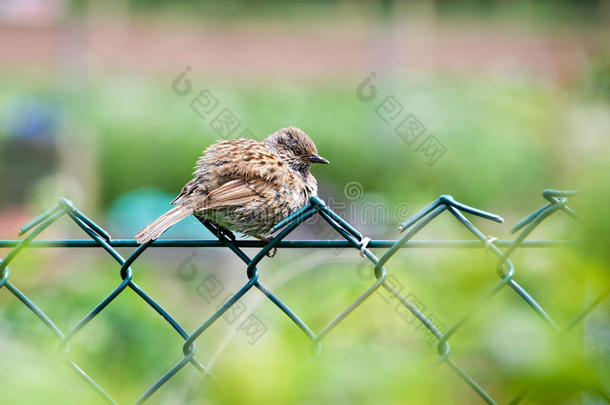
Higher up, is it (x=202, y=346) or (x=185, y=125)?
(x=185, y=125)

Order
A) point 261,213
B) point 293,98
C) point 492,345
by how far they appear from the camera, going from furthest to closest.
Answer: point 293,98
point 261,213
point 492,345

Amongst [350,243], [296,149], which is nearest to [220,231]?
[296,149]

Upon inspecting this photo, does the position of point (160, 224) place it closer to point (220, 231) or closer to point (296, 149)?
point (220, 231)

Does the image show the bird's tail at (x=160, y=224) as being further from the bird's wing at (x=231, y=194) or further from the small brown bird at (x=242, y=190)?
the bird's wing at (x=231, y=194)

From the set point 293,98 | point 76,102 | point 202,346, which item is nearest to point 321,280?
point 202,346

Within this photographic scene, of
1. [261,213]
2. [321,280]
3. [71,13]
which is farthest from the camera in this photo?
[71,13]

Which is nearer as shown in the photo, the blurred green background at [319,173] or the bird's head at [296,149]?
the blurred green background at [319,173]

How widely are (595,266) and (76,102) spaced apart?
11015 millimetres

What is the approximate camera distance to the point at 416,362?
2.54ft

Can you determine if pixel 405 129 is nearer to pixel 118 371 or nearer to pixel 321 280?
pixel 321 280

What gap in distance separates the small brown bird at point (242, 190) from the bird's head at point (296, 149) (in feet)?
0.81

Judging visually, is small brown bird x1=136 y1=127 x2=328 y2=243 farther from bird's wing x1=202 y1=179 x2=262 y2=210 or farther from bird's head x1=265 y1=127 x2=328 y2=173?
bird's head x1=265 y1=127 x2=328 y2=173

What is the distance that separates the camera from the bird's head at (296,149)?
3439 mm

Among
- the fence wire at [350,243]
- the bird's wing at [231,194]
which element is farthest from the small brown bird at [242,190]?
the fence wire at [350,243]
